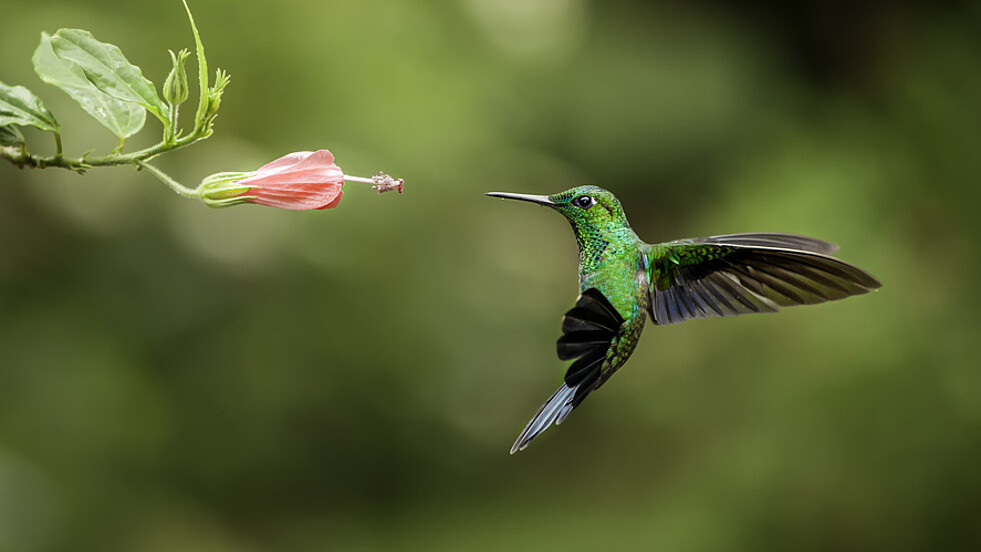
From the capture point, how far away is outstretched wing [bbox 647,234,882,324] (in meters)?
0.71

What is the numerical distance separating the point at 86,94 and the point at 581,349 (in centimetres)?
44

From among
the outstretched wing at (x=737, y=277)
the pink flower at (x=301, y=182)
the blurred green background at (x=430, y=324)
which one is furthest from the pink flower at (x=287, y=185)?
the blurred green background at (x=430, y=324)

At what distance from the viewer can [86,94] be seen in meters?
0.68

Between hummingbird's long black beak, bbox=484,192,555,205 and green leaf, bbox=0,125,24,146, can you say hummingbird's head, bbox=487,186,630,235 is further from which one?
green leaf, bbox=0,125,24,146

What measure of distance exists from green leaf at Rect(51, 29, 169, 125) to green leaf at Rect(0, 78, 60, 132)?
0.05 metres

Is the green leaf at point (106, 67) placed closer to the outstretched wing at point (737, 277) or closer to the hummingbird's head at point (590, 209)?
the hummingbird's head at point (590, 209)

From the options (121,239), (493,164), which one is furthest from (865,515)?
(121,239)

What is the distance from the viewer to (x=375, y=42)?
2617mm

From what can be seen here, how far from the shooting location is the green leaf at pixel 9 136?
0.67 metres

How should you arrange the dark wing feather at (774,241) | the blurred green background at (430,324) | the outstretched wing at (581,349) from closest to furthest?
the outstretched wing at (581,349) → the dark wing feather at (774,241) → the blurred green background at (430,324)

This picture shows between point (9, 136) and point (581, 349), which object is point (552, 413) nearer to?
point (581, 349)

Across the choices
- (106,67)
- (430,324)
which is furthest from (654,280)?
(430,324)

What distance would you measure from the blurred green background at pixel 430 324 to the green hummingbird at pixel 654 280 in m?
1.42

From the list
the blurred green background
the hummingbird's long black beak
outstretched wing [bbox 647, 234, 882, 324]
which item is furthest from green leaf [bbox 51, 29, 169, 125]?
the blurred green background
